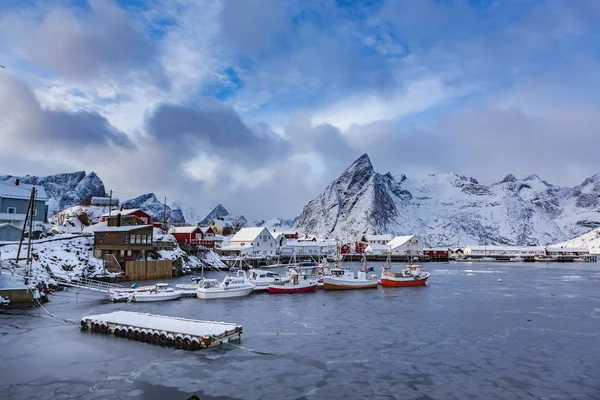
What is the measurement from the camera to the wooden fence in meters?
66.7

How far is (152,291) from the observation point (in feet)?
152

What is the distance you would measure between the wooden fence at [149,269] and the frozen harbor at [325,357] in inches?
975

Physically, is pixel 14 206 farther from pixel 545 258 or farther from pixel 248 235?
pixel 545 258

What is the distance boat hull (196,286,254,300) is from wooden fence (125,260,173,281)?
22.5 metres

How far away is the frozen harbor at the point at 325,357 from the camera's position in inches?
749

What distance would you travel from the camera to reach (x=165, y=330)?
27.0 m

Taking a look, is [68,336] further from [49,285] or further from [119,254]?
[119,254]

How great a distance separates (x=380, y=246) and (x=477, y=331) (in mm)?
152645

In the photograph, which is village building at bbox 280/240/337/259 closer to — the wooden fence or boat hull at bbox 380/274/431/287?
the wooden fence

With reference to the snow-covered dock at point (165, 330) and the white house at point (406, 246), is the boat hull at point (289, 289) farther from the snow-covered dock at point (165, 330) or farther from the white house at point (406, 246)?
the white house at point (406, 246)

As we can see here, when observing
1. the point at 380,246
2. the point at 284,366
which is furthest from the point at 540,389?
the point at 380,246

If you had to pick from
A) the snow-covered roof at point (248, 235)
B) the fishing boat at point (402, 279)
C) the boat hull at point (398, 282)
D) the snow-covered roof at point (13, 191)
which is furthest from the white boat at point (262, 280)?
the snow-covered roof at point (248, 235)

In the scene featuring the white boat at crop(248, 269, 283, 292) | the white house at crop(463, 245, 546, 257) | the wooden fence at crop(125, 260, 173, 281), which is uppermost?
the white house at crop(463, 245, 546, 257)

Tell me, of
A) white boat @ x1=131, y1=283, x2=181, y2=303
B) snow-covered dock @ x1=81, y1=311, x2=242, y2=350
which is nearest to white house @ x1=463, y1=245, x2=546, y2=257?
white boat @ x1=131, y1=283, x2=181, y2=303
